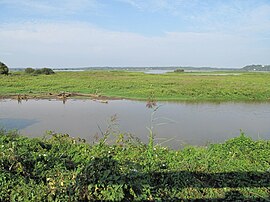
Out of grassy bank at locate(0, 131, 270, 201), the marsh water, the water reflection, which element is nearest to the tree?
the marsh water

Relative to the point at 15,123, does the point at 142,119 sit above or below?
above

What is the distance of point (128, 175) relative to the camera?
325cm

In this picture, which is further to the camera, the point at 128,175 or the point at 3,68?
the point at 3,68

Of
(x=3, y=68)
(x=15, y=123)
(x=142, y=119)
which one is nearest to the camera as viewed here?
(x=15, y=123)

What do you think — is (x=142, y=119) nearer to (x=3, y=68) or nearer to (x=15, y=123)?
(x=15, y=123)

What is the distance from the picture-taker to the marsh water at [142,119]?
879 cm

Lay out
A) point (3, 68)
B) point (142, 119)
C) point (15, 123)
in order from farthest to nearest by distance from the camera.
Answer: point (3, 68)
point (142, 119)
point (15, 123)

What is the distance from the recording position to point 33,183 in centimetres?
329

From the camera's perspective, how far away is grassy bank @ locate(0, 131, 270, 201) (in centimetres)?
314

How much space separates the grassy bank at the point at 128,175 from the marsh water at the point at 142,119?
2700 mm

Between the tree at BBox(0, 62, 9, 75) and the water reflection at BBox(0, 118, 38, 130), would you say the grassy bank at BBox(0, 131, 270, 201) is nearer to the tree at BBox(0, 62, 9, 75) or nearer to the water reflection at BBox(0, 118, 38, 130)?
the water reflection at BBox(0, 118, 38, 130)

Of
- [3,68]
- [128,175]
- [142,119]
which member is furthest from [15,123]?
[3,68]

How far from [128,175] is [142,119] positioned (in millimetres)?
7899

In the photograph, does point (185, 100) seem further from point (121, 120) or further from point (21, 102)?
point (21, 102)
